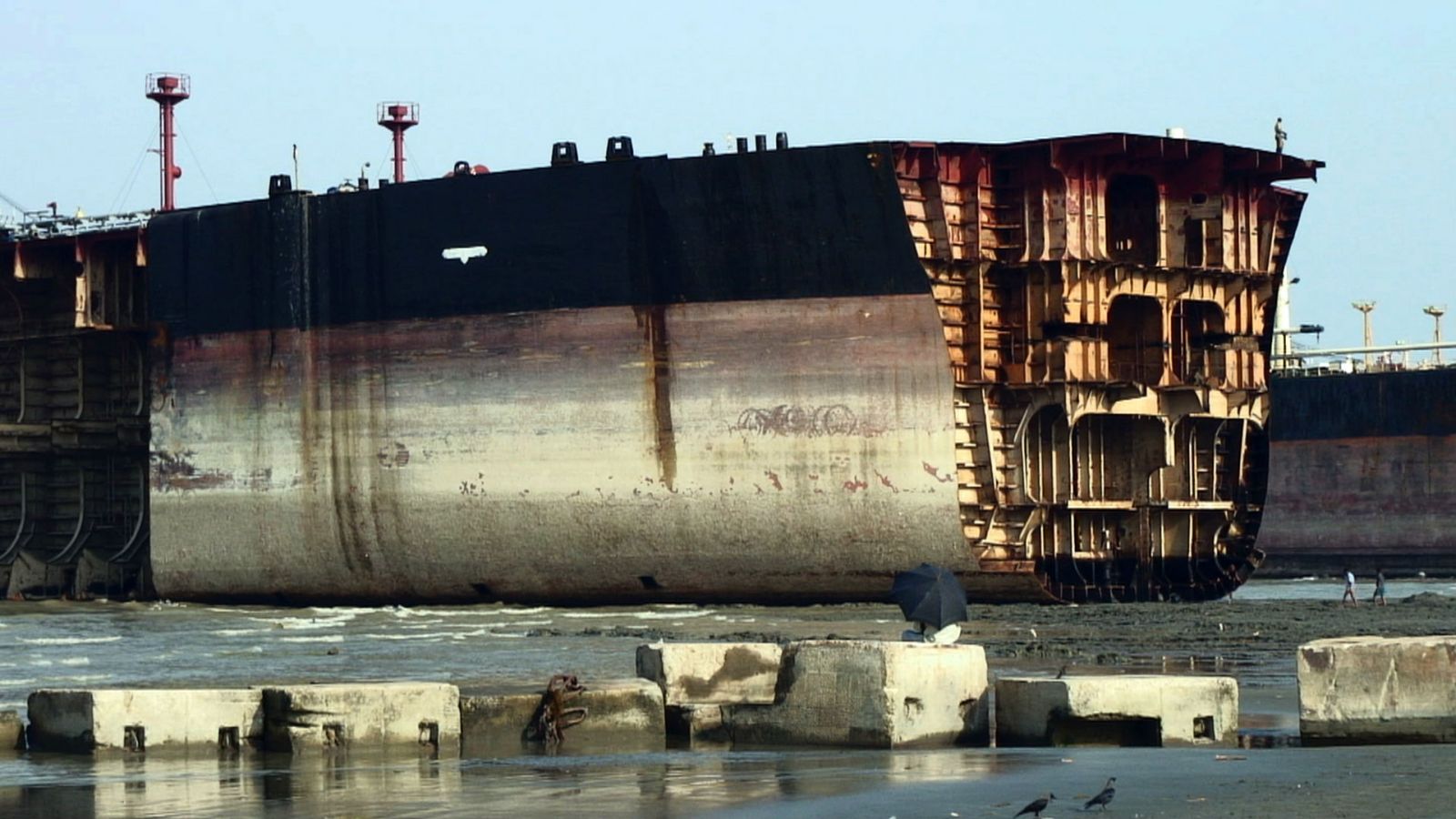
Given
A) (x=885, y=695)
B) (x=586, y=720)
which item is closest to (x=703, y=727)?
(x=586, y=720)

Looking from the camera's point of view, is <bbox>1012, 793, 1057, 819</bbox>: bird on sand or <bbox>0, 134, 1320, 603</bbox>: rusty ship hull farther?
<bbox>0, 134, 1320, 603</bbox>: rusty ship hull

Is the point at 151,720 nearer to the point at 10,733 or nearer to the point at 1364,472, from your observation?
the point at 10,733

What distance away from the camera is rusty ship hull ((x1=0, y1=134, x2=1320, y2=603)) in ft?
121

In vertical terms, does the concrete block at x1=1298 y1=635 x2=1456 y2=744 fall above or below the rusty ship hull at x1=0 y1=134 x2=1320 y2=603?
below

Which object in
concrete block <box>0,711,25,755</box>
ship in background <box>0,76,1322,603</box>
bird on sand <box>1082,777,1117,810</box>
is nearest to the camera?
bird on sand <box>1082,777,1117,810</box>

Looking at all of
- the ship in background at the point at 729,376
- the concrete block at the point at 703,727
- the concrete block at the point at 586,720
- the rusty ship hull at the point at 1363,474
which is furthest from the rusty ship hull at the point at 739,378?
the rusty ship hull at the point at 1363,474

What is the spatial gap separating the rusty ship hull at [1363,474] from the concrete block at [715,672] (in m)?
44.7

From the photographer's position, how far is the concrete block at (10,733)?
57.9 ft

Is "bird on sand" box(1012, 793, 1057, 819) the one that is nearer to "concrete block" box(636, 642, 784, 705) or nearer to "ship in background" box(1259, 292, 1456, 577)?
"concrete block" box(636, 642, 784, 705)

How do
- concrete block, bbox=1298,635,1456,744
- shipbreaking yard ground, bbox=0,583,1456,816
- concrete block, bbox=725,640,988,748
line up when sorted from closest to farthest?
shipbreaking yard ground, bbox=0,583,1456,816 < concrete block, bbox=1298,635,1456,744 < concrete block, bbox=725,640,988,748

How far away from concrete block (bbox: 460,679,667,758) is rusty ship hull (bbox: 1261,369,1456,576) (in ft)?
149

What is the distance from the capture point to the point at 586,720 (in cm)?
1783

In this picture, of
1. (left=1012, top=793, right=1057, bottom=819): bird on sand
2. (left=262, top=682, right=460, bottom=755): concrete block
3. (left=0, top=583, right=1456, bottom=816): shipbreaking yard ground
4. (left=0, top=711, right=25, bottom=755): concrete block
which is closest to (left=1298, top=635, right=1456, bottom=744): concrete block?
(left=0, top=583, right=1456, bottom=816): shipbreaking yard ground

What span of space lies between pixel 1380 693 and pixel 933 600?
14.3ft
